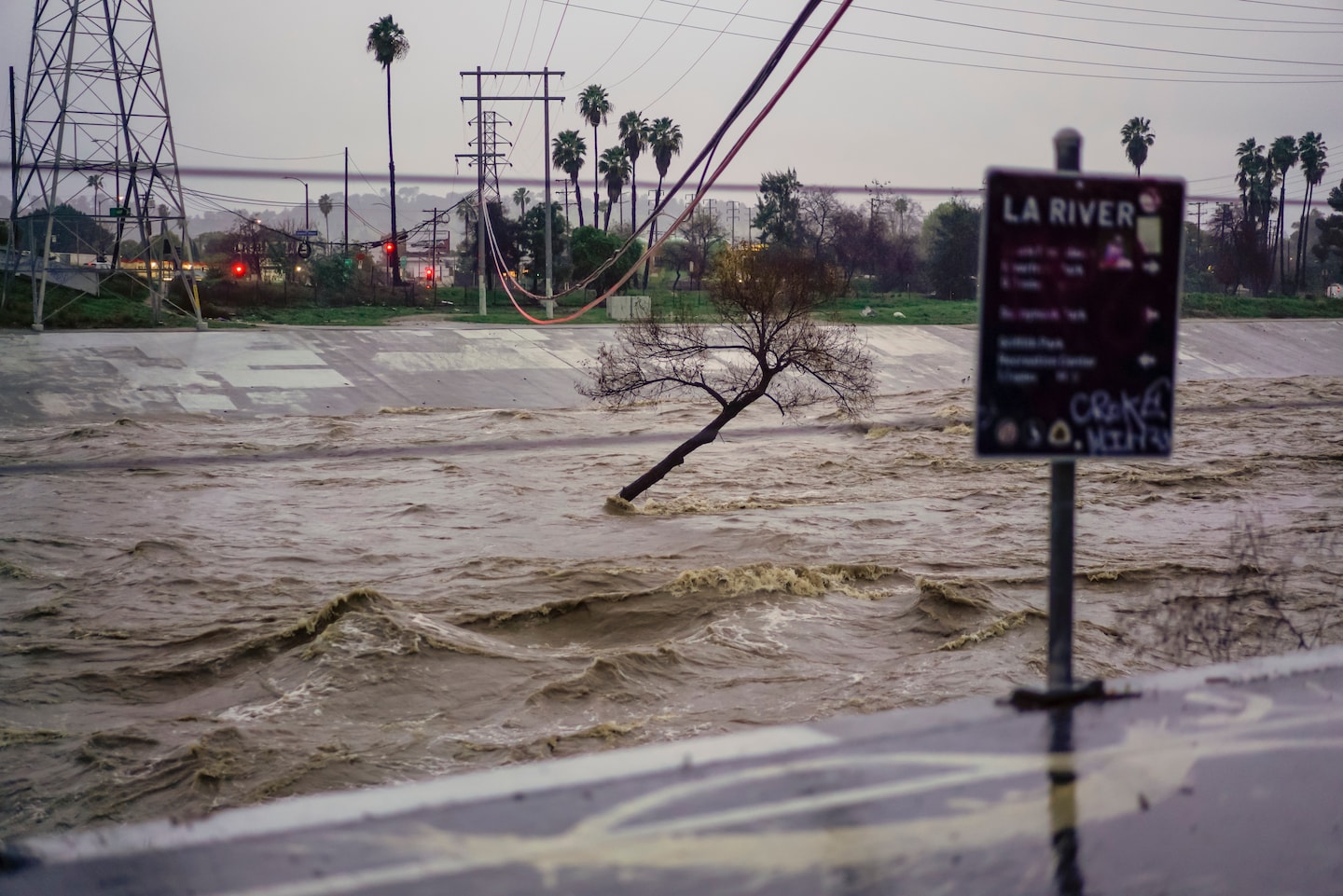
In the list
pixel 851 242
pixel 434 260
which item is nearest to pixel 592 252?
pixel 434 260

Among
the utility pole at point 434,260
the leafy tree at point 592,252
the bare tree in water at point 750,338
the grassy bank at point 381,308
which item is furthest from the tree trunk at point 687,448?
the utility pole at point 434,260

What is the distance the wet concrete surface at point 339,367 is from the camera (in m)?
32.2

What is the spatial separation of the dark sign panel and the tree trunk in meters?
18.0

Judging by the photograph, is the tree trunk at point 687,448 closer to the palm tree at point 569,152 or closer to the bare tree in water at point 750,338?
the bare tree in water at point 750,338

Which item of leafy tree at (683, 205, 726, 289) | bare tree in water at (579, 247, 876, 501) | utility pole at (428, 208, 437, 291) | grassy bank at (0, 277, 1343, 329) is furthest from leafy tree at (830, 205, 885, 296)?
bare tree in water at (579, 247, 876, 501)

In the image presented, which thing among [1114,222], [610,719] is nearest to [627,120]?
[610,719]

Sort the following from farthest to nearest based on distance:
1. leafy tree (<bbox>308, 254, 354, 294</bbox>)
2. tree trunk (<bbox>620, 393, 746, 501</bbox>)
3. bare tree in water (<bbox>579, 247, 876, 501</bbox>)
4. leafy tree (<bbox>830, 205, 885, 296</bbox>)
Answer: leafy tree (<bbox>830, 205, 885, 296</bbox>) < leafy tree (<bbox>308, 254, 354, 294</bbox>) < tree trunk (<bbox>620, 393, 746, 501</bbox>) < bare tree in water (<bbox>579, 247, 876, 501</bbox>)

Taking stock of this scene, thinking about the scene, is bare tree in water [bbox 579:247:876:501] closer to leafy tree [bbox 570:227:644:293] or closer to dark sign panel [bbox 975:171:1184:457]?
dark sign panel [bbox 975:171:1184:457]

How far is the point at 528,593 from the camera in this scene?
1603 cm

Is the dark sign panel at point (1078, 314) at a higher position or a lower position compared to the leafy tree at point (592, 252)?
lower

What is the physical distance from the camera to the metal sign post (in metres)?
3.61

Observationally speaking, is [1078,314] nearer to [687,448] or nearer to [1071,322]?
[1071,322]

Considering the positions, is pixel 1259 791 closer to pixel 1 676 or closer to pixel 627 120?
pixel 1 676

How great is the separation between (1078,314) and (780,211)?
69.6m
